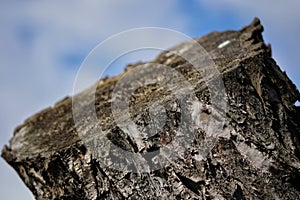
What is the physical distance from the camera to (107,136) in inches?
167

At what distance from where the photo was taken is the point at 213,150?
13.4ft

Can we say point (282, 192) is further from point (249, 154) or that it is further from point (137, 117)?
point (137, 117)

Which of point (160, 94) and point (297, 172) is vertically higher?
point (160, 94)

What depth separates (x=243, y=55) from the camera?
4.57 metres

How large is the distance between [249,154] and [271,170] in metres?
0.20

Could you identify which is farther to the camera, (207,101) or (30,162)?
(30,162)

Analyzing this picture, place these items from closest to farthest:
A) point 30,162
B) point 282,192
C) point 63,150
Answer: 1. point 282,192
2. point 63,150
3. point 30,162

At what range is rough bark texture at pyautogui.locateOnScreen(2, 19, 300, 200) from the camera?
4.05 meters

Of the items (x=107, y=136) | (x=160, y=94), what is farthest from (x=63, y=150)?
(x=160, y=94)

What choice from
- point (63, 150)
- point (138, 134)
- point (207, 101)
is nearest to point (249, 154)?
point (207, 101)

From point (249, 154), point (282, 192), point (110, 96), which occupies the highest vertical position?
point (110, 96)

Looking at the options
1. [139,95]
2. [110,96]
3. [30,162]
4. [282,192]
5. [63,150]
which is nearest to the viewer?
[282,192]

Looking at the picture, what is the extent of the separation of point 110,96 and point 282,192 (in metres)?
2.43

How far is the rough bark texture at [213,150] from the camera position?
4051 millimetres
